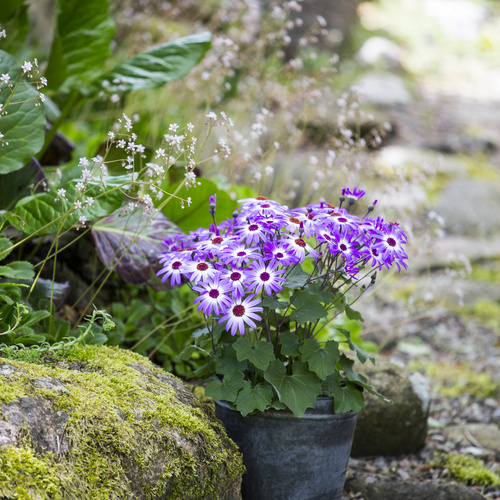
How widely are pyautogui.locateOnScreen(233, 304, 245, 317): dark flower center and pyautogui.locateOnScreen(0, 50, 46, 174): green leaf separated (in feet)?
3.11

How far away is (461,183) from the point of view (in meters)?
6.23

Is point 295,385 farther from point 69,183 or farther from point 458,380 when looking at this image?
point 458,380

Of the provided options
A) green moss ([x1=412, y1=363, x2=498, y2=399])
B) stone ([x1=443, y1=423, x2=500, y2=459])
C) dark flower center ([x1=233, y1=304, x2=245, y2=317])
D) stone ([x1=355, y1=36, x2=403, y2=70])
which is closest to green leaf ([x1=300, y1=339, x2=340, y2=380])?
dark flower center ([x1=233, y1=304, x2=245, y2=317])

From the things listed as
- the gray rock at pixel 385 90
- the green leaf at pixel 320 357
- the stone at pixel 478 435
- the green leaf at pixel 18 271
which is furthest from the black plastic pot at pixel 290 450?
the gray rock at pixel 385 90

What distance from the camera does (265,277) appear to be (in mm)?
1415

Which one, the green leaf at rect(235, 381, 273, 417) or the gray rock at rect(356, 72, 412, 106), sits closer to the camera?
the green leaf at rect(235, 381, 273, 417)

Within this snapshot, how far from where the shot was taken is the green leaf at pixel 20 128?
5.96 ft

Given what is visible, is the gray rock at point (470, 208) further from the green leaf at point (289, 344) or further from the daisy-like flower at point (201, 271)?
the daisy-like flower at point (201, 271)

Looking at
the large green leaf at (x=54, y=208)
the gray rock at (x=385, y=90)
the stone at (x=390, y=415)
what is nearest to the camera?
the large green leaf at (x=54, y=208)

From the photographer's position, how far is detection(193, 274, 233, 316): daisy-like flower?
1.39 m

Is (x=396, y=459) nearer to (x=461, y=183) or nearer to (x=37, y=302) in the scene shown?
(x=37, y=302)

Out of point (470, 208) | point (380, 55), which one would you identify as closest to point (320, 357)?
point (470, 208)

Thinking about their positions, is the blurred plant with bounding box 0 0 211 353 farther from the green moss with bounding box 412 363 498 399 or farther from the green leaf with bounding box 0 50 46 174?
the green moss with bounding box 412 363 498 399

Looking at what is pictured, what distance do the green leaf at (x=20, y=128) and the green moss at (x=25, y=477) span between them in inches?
41.9
